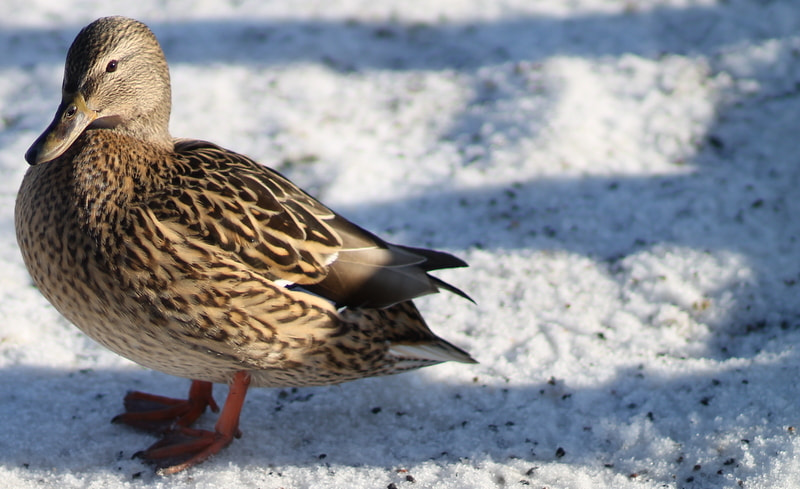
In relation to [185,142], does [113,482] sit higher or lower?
lower

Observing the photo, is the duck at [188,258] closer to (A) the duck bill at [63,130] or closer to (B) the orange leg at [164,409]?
(A) the duck bill at [63,130]

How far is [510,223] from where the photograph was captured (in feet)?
15.7

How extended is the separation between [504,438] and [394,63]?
3.28m

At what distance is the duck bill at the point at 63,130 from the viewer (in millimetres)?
2969

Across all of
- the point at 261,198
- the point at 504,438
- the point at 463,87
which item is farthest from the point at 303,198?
the point at 463,87

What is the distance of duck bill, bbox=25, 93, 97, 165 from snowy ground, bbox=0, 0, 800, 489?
112 cm

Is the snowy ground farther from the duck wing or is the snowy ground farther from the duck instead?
the duck wing

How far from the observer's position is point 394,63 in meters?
6.07

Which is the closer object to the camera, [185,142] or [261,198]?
[261,198]

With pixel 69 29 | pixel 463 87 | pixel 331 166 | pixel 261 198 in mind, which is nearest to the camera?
pixel 261 198

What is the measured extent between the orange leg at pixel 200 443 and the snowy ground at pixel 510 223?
52mm

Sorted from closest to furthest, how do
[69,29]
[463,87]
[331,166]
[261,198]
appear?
[261,198] < [331,166] < [463,87] < [69,29]

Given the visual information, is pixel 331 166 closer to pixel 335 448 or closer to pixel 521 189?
pixel 521 189

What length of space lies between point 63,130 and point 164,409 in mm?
1181
